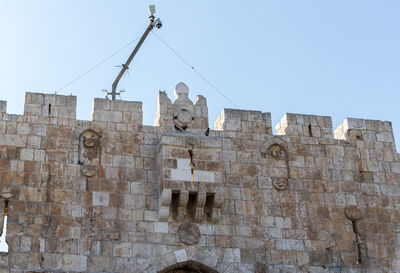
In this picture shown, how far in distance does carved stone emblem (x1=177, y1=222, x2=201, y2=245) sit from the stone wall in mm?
20

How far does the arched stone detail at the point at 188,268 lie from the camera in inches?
536

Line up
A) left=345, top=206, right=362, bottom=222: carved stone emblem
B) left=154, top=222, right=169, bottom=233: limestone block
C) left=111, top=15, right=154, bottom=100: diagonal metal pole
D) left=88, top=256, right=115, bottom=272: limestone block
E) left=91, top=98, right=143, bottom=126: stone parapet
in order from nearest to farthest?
left=88, top=256, right=115, bottom=272: limestone block < left=154, top=222, right=169, bottom=233: limestone block < left=91, top=98, right=143, bottom=126: stone parapet < left=345, top=206, right=362, bottom=222: carved stone emblem < left=111, top=15, right=154, bottom=100: diagonal metal pole

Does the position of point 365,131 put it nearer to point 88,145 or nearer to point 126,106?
point 126,106

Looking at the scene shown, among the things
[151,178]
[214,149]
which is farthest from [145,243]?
[214,149]

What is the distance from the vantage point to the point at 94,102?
14812 mm

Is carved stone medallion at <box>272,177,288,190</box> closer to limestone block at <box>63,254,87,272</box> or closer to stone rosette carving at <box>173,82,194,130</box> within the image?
stone rosette carving at <box>173,82,194,130</box>

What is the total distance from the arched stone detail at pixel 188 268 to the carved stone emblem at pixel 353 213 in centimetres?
315

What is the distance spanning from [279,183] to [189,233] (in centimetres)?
225

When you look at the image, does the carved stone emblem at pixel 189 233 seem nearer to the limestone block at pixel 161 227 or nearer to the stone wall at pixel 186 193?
the stone wall at pixel 186 193

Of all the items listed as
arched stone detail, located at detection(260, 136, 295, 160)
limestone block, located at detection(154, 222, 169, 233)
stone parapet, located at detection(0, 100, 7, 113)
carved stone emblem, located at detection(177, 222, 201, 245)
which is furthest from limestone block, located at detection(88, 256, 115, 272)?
arched stone detail, located at detection(260, 136, 295, 160)

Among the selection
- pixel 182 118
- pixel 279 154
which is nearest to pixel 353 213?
pixel 279 154

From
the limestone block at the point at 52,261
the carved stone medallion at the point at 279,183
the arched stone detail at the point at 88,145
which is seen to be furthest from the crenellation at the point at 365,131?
the limestone block at the point at 52,261

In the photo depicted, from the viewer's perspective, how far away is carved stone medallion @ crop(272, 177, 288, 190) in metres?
14.8

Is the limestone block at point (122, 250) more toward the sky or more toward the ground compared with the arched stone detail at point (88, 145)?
more toward the ground
